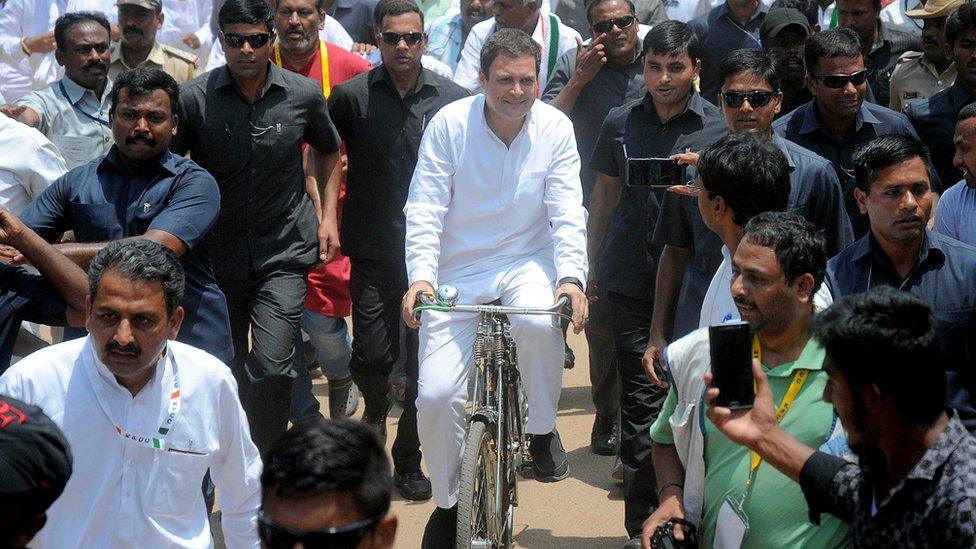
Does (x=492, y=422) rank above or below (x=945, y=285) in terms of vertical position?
below

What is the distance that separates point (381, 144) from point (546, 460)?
1.90 meters

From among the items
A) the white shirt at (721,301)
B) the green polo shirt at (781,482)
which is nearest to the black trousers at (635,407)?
the white shirt at (721,301)

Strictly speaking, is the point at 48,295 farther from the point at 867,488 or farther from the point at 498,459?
the point at 867,488

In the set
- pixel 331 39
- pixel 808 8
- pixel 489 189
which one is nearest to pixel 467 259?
pixel 489 189

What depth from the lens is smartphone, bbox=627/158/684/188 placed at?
19.4ft

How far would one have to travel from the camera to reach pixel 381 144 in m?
7.66

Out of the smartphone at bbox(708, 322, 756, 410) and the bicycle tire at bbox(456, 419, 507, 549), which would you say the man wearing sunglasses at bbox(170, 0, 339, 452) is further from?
the smartphone at bbox(708, 322, 756, 410)

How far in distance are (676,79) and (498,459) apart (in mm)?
→ 2275

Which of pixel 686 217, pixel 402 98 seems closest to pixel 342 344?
pixel 402 98

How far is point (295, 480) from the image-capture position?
281 centimetres

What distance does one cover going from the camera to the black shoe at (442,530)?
19.4ft

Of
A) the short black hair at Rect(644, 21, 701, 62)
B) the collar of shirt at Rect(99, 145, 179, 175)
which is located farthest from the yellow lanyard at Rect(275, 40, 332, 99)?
the collar of shirt at Rect(99, 145, 179, 175)

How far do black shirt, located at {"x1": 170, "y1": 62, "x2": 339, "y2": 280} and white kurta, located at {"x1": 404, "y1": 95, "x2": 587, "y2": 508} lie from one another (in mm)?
1175

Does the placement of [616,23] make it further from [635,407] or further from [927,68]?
[635,407]
